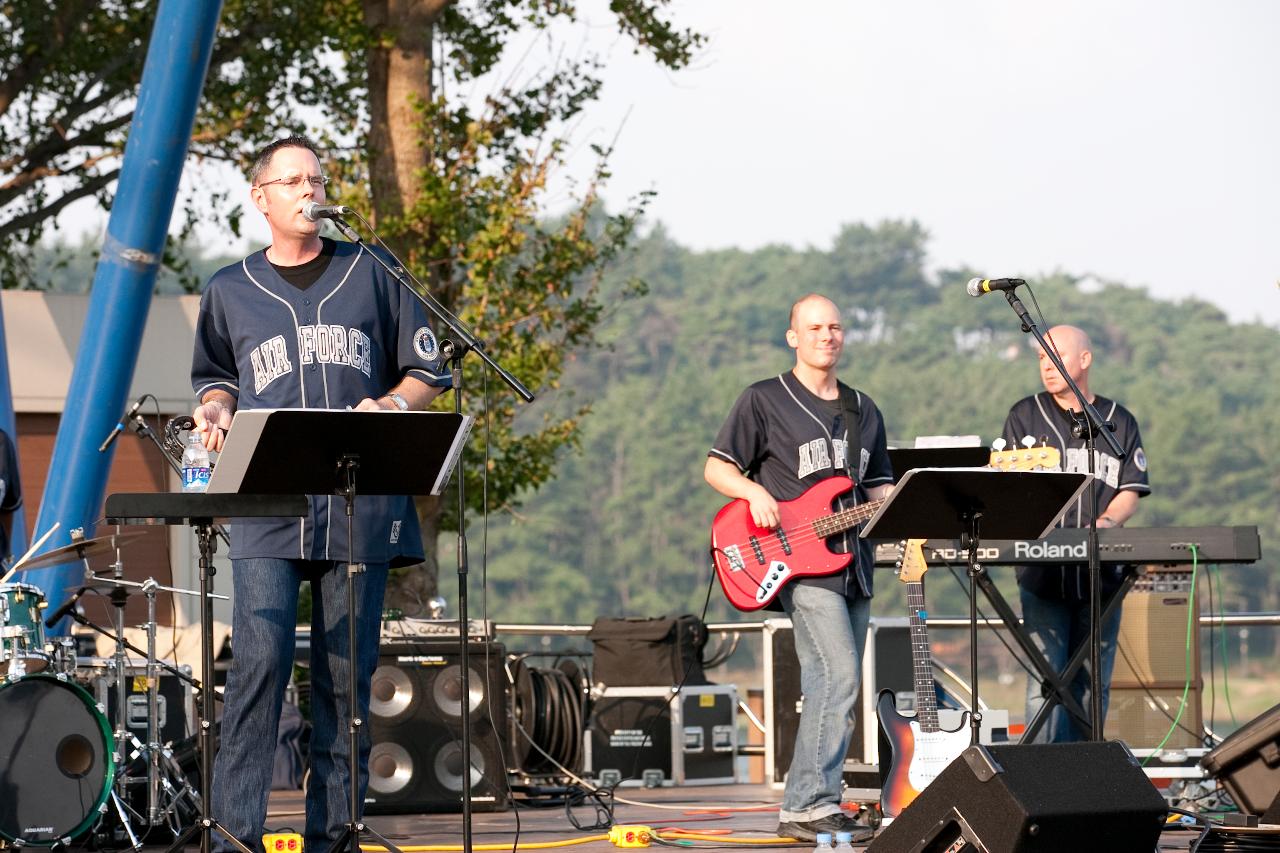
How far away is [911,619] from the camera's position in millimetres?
6977

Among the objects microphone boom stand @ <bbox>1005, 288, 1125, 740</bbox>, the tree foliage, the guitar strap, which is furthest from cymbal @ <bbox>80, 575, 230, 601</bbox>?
the tree foliage

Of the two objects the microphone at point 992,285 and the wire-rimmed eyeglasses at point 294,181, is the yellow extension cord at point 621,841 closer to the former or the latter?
the microphone at point 992,285

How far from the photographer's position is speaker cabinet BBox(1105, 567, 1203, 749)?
9094 millimetres

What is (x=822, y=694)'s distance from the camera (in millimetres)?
6375

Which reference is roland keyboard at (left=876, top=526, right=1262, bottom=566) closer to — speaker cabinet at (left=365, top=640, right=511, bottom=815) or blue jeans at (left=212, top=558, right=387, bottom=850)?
speaker cabinet at (left=365, top=640, right=511, bottom=815)

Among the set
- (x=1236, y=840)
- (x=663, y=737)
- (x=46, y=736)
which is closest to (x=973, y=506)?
(x=1236, y=840)

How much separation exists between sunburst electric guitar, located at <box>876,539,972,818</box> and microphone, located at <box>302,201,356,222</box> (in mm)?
2889

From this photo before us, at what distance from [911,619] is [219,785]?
10.1 feet

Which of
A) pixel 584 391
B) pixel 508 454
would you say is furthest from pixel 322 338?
pixel 584 391

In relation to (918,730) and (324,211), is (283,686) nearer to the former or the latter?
(324,211)

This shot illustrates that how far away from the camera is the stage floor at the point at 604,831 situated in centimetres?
675

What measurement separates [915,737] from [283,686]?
106 inches

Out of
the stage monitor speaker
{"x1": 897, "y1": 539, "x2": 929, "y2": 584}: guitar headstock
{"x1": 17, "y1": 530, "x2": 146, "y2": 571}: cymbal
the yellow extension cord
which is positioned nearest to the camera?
the stage monitor speaker

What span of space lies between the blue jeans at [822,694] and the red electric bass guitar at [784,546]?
0.28ft
